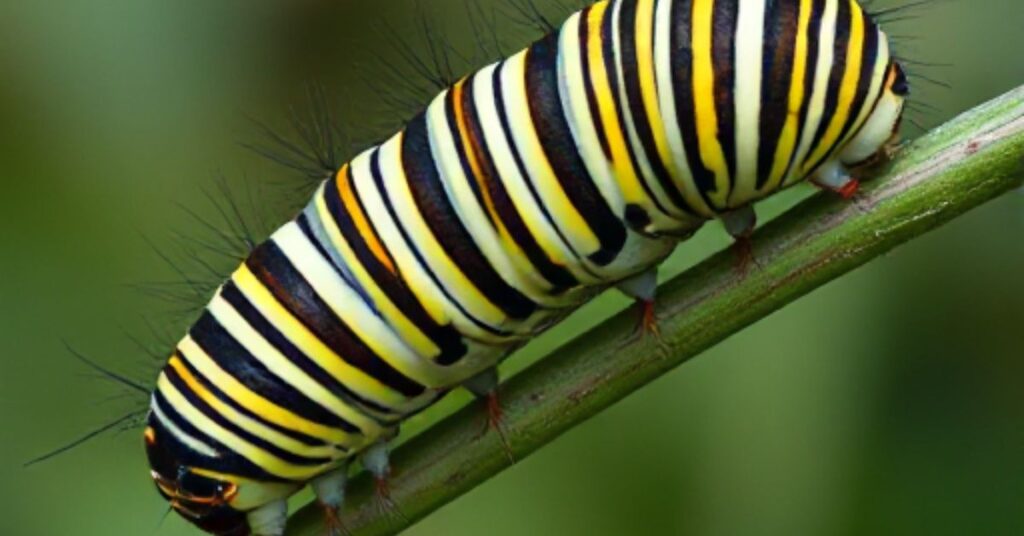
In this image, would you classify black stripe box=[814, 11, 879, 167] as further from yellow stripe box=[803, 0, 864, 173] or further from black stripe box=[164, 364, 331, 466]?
black stripe box=[164, 364, 331, 466]

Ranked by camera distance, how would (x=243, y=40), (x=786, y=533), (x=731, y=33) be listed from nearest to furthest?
(x=731, y=33)
(x=786, y=533)
(x=243, y=40)

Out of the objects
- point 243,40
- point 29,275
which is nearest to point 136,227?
point 29,275

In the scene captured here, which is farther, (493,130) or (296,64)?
(296,64)

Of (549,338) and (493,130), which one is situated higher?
(493,130)

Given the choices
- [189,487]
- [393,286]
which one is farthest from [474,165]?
[189,487]

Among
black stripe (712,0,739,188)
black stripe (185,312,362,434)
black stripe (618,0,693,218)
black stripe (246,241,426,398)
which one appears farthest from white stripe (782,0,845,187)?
black stripe (185,312,362,434)

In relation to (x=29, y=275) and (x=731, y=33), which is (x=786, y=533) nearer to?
(x=731, y=33)

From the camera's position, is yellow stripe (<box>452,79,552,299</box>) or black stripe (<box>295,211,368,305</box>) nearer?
yellow stripe (<box>452,79,552,299</box>)

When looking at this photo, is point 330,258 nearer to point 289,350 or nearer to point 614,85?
point 289,350

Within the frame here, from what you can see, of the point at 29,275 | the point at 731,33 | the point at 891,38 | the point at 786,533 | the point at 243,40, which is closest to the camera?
the point at 731,33
